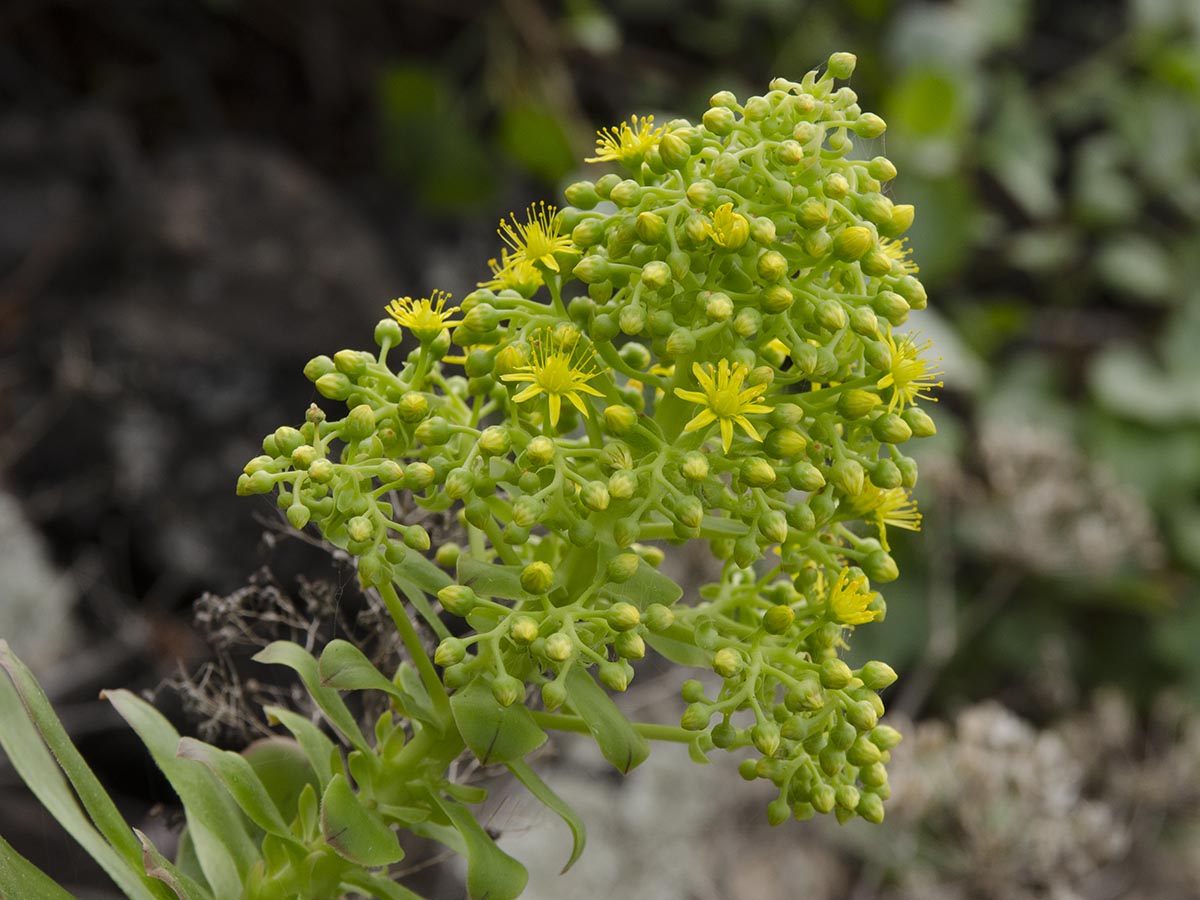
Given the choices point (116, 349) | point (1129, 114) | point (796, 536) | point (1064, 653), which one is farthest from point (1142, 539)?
point (116, 349)

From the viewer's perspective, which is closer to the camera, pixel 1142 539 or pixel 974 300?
pixel 1142 539

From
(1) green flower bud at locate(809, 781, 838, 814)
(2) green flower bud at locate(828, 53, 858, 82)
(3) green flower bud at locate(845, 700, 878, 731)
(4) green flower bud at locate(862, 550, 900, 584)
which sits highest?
(2) green flower bud at locate(828, 53, 858, 82)

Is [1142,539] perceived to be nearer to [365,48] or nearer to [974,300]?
[974,300]

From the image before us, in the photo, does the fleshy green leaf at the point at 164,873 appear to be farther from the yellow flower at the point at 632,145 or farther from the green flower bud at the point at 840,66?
the green flower bud at the point at 840,66

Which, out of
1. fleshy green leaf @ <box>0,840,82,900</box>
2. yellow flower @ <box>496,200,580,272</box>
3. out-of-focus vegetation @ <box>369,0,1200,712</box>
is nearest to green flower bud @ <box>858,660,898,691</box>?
yellow flower @ <box>496,200,580,272</box>

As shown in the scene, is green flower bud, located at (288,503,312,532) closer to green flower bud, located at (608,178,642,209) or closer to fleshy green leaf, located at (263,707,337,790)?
fleshy green leaf, located at (263,707,337,790)

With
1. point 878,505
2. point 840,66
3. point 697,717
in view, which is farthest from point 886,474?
point 840,66
